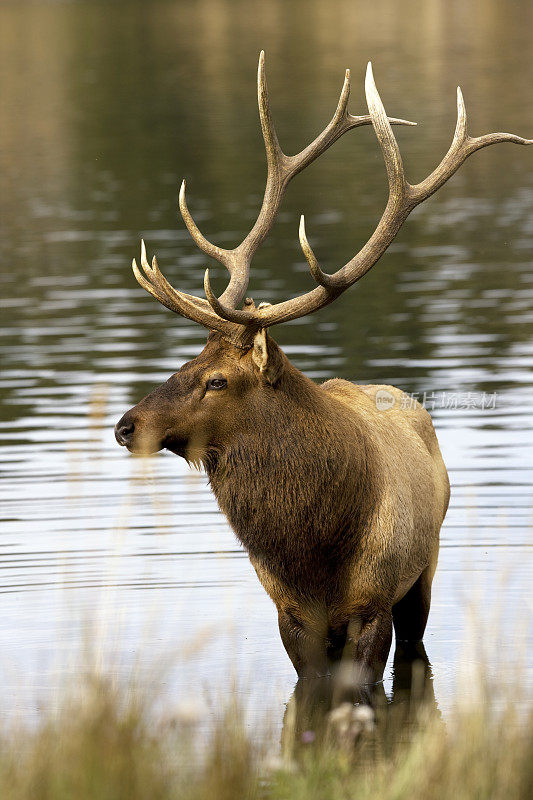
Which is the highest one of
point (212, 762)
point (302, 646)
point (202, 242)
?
point (202, 242)

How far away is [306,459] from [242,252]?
Answer: 131 cm

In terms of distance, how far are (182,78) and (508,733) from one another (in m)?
49.6

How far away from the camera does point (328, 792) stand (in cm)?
519

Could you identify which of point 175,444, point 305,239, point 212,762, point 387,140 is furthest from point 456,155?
point 212,762

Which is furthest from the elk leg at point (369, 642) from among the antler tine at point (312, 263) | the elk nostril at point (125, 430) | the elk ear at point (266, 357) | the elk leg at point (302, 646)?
the antler tine at point (312, 263)

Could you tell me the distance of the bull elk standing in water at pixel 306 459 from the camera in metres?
6.98

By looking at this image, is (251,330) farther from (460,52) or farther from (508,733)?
(460,52)

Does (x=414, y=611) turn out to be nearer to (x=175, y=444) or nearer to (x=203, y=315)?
(x=175, y=444)

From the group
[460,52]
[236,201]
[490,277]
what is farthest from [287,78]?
[490,277]

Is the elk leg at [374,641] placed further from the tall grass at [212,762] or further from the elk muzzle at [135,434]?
the tall grass at [212,762]

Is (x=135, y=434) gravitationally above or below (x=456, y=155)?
below

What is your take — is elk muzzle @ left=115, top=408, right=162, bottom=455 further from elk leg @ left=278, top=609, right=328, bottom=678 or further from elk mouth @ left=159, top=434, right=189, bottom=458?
elk leg @ left=278, top=609, right=328, bottom=678

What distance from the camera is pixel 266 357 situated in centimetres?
693

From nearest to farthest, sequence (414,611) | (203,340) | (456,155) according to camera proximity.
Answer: (456,155)
(414,611)
(203,340)
